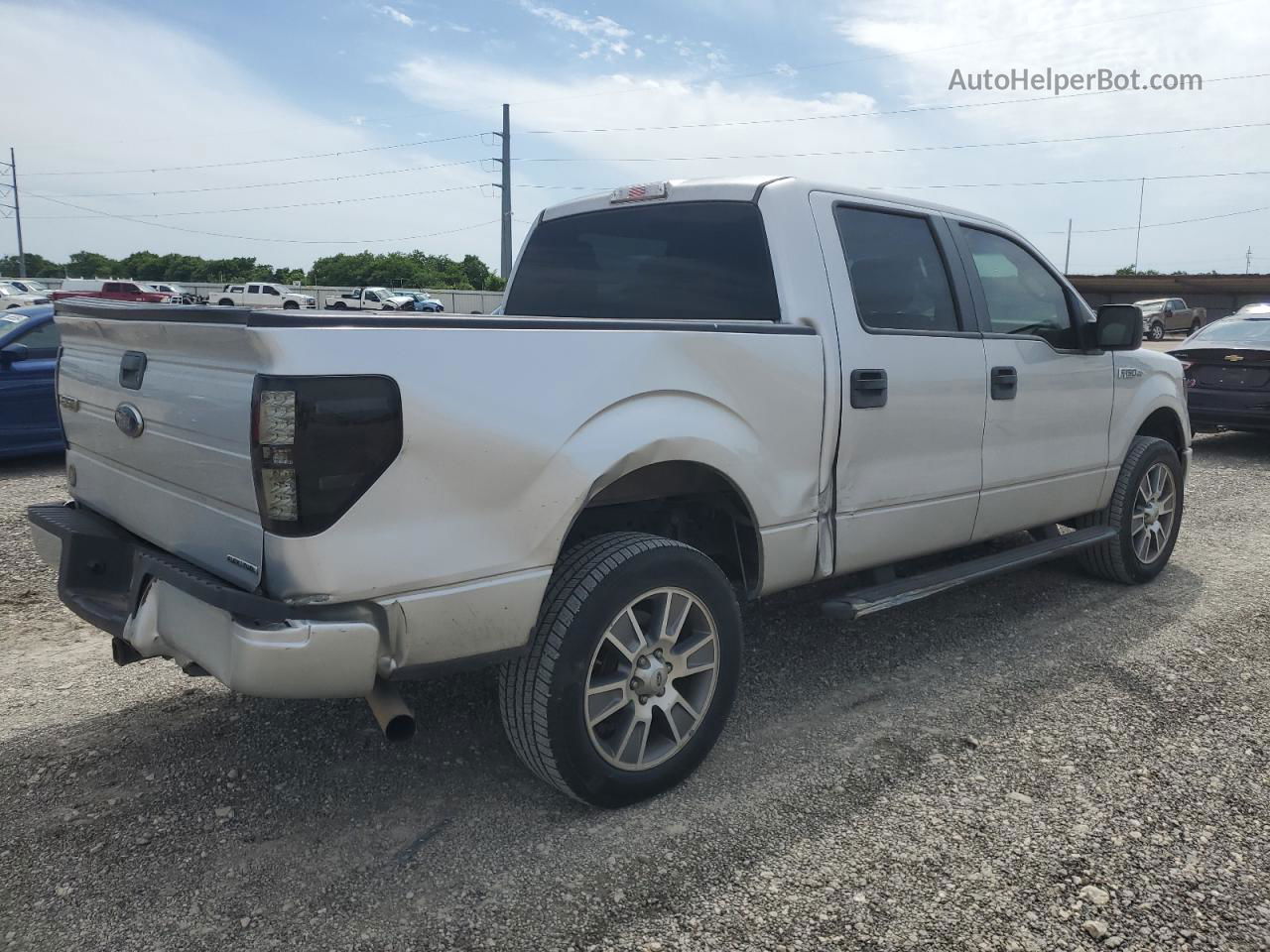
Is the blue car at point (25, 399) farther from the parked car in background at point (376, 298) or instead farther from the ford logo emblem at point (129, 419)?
the parked car in background at point (376, 298)

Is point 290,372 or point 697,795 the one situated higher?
point 290,372

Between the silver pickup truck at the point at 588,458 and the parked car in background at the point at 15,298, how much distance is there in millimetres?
35031

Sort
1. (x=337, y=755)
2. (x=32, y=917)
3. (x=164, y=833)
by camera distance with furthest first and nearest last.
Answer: (x=337, y=755)
(x=164, y=833)
(x=32, y=917)

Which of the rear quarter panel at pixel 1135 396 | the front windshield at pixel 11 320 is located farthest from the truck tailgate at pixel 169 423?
the front windshield at pixel 11 320

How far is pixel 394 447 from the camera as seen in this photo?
242 centimetres

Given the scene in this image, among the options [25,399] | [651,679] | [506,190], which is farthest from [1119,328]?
[506,190]

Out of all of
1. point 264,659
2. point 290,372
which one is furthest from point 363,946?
point 290,372

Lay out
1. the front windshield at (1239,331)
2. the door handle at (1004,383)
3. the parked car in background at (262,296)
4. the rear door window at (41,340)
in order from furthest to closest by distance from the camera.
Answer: the parked car in background at (262,296), the front windshield at (1239,331), the rear door window at (41,340), the door handle at (1004,383)

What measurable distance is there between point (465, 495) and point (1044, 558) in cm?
317

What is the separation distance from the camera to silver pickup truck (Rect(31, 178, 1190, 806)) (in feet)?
7.89

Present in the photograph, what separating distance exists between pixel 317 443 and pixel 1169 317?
143ft

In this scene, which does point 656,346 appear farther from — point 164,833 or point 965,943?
point 164,833

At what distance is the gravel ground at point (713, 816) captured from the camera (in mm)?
2500

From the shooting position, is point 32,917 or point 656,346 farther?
point 656,346
